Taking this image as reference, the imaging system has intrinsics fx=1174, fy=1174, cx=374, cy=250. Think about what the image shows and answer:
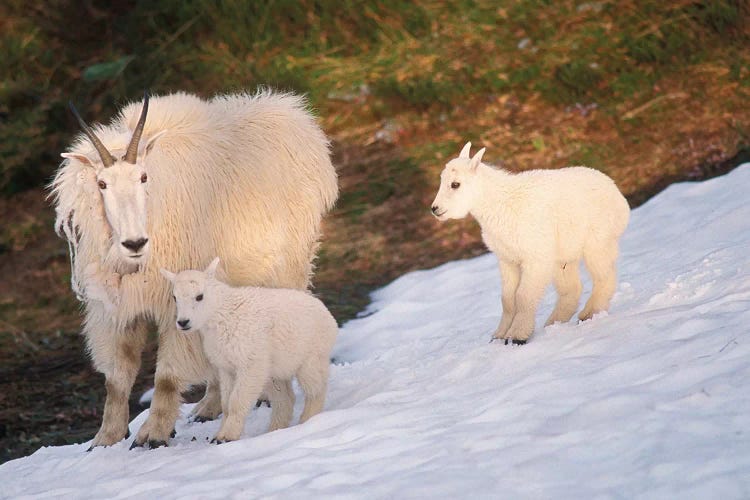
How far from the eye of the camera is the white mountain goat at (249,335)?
6.66m

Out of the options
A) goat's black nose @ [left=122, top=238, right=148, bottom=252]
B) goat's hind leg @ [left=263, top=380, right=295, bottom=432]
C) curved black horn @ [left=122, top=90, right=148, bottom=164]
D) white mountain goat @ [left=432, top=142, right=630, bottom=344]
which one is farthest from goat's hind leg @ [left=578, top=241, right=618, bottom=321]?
curved black horn @ [left=122, top=90, right=148, bottom=164]

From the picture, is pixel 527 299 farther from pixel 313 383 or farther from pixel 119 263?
pixel 119 263

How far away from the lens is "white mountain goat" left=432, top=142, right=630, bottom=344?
7090 millimetres

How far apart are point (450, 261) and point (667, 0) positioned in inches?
225

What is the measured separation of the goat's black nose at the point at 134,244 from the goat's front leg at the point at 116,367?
2.93 feet

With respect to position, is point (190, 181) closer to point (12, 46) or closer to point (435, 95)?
point (435, 95)

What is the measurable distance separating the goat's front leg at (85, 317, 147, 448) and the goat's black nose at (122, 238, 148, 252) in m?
0.89

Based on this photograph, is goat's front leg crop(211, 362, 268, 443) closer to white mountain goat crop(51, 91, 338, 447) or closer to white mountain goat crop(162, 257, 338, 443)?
white mountain goat crop(162, 257, 338, 443)

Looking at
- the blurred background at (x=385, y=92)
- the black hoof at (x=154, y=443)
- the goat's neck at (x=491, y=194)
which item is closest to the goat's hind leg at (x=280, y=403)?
the black hoof at (x=154, y=443)

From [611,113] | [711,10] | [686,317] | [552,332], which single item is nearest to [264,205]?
[552,332]

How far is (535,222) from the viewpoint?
7082mm

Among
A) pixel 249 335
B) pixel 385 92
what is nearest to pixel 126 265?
pixel 249 335

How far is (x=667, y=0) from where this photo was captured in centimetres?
1512

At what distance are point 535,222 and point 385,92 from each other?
27.3 feet
